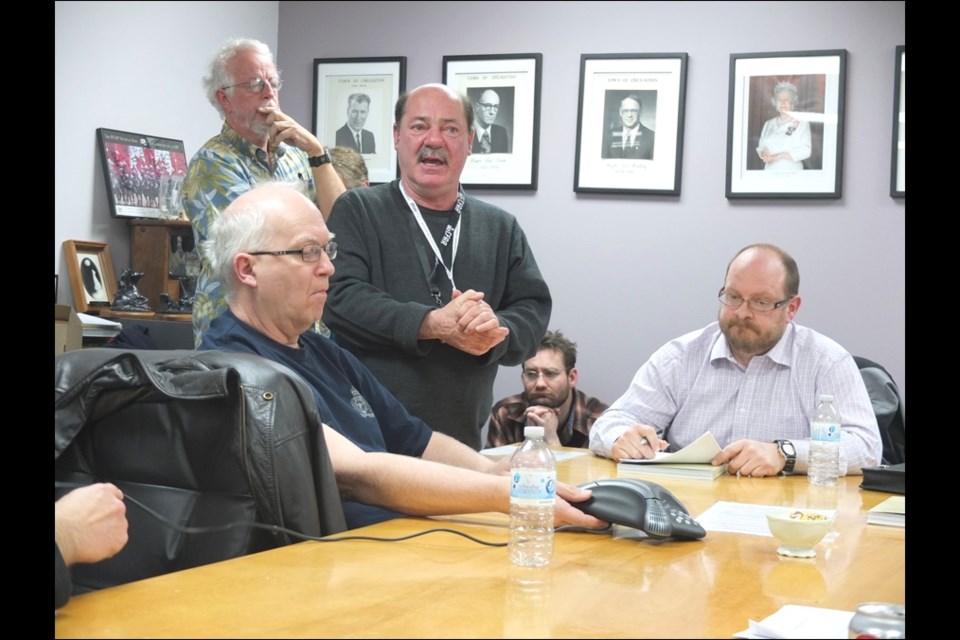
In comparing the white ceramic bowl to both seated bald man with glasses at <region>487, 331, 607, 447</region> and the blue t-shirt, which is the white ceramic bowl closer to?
the blue t-shirt

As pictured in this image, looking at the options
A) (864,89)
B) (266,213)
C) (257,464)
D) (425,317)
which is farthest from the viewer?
(864,89)

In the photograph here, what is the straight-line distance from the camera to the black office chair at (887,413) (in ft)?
12.1

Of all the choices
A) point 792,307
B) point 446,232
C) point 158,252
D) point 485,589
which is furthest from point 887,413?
point 158,252

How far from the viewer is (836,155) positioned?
488cm

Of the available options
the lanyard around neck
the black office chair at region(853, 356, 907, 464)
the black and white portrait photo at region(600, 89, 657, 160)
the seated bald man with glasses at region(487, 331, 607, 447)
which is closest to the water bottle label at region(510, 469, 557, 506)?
the lanyard around neck

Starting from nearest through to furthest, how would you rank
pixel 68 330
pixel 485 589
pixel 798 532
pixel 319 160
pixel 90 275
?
1. pixel 485 589
2. pixel 798 532
3. pixel 319 160
4. pixel 68 330
5. pixel 90 275

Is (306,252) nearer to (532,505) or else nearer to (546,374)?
(532,505)

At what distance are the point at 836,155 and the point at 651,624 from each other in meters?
3.92

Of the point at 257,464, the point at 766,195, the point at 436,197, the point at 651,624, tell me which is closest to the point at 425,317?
the point at 436,197

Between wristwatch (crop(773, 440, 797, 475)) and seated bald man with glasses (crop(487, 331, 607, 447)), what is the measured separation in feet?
6.19

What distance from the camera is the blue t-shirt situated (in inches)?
85.0

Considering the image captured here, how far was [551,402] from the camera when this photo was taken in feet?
15.8

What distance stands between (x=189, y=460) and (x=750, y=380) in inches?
77.4
